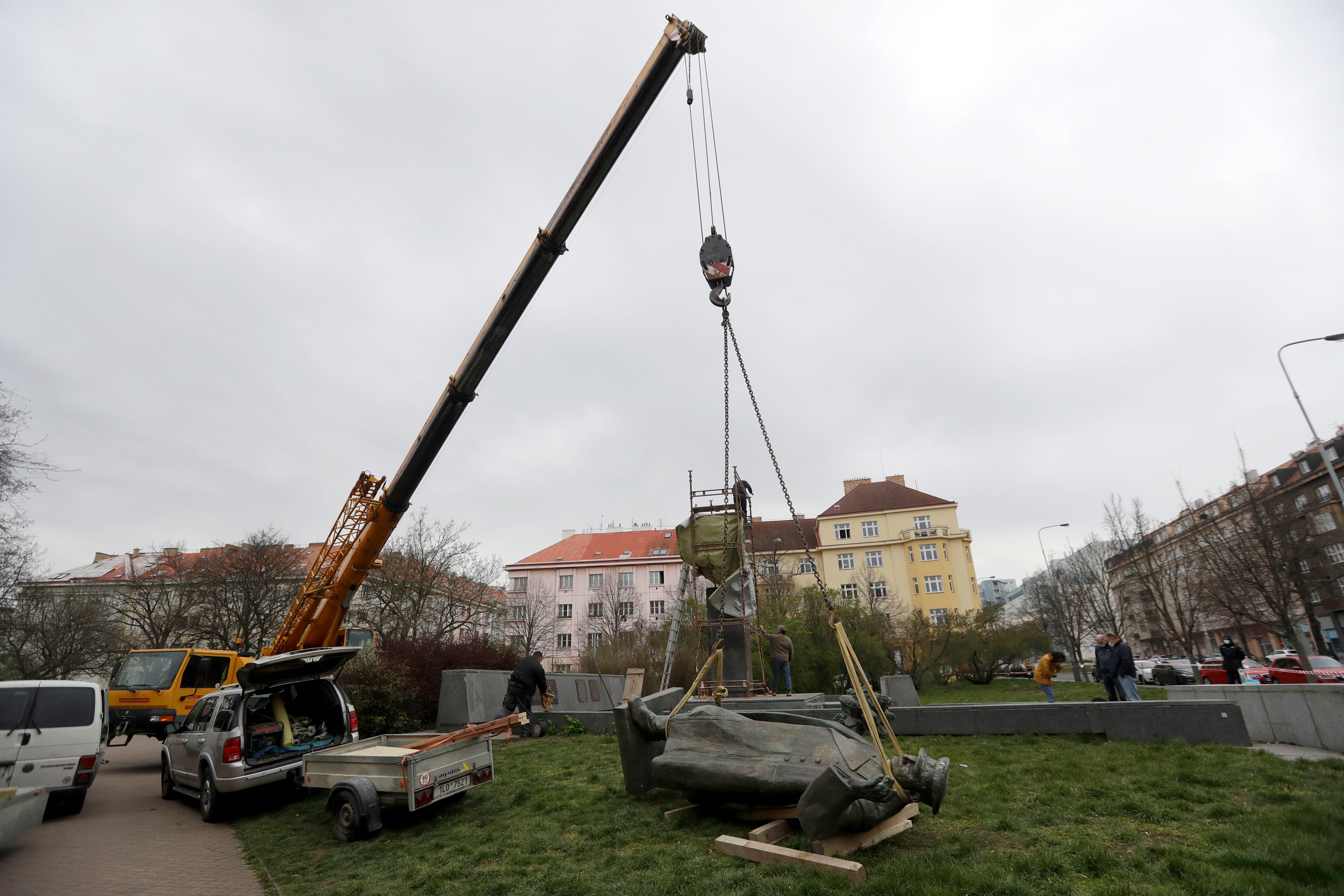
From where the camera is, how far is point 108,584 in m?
41.4

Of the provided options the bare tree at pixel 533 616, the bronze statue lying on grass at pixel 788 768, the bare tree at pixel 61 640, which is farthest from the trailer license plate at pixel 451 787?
the bare tree at pixel 533 616

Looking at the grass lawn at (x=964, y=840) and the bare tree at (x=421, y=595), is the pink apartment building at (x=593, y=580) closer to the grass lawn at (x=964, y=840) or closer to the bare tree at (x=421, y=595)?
the bare tree at (x=421, y=595)

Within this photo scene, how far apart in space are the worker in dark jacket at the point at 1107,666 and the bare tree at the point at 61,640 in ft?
134

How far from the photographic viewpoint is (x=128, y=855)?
7332 mm

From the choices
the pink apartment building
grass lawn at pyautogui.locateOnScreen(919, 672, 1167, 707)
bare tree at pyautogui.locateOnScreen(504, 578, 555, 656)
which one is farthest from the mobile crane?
the pink apartment building

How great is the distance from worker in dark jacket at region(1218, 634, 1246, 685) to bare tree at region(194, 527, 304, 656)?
36839mm

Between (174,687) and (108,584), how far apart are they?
3690 centimetres

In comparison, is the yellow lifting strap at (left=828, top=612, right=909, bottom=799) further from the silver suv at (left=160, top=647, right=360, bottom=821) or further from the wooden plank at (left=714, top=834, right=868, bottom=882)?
the silver suv at (left=160, top=647, right=360, bottom=821)

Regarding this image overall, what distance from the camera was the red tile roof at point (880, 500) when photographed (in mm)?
58094

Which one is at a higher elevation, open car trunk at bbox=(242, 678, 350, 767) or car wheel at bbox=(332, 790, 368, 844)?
open car trunk at bbox=(242, 678, 350, 767)

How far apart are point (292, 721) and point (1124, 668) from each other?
1474 cm

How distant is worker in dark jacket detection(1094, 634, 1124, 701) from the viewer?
1213 centimetres

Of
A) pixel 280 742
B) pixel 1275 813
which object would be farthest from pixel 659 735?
pixel 280 742

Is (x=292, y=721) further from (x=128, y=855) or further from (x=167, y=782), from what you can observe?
(x=167, y=782)
